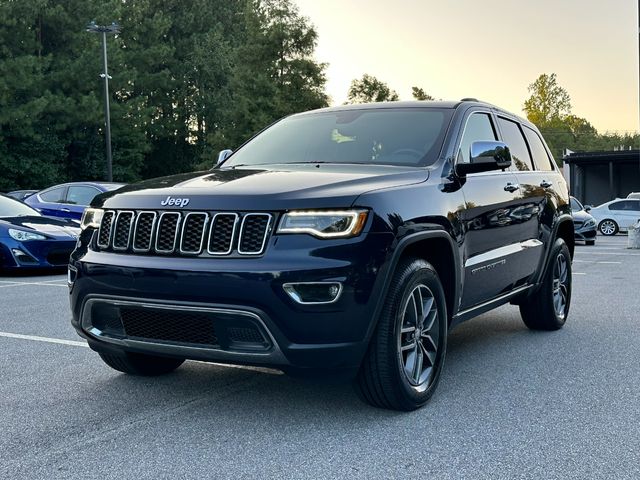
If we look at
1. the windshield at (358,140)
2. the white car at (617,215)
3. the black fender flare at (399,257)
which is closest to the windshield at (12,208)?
the windshield at (358,140)

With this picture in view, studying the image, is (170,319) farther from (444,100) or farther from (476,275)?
(444,100)

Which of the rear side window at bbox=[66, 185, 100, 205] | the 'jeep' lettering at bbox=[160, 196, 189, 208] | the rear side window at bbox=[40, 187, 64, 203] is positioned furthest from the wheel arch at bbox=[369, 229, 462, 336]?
the rear side window at bbox=[40, 187, 64, 203]

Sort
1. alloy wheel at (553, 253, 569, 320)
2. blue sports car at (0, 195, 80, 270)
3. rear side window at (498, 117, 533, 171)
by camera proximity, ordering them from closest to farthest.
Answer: rear side window at (498, 117, 533, 171), alloy wheel at (553, 253, 569, 320), blue sports car at (0, 195, 80, 270)

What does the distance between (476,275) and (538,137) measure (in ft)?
7.92

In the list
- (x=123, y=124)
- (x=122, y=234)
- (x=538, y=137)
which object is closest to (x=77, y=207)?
(x=538, y=137)

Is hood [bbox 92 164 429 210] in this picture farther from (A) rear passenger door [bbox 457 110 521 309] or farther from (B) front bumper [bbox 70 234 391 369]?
(A) rear passenger door [bbox 457 110 521 309]

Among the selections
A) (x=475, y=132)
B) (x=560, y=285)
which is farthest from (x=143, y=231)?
(x=560, y=285)

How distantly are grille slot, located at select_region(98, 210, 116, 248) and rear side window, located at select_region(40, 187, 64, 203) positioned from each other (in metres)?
11.6

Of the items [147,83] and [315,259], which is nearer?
[315,259]

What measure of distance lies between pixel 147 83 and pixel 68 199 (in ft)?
113

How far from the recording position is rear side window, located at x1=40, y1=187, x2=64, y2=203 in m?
15.0

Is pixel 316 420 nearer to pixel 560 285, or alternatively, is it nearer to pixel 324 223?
pixel 324 223

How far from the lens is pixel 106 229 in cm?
407

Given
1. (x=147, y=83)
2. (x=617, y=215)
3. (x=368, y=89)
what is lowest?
(x=617, y=215)
